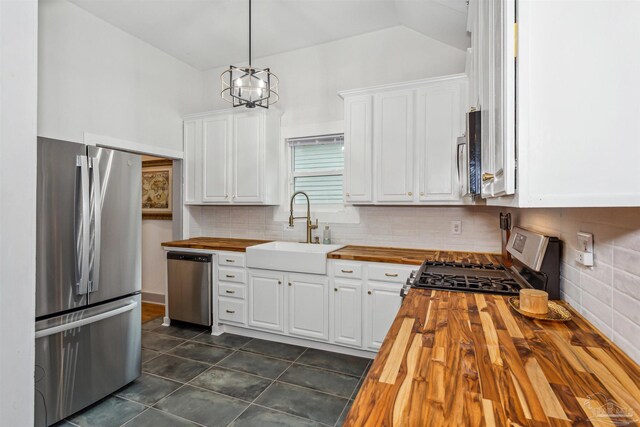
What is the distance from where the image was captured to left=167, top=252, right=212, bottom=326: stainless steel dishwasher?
3.38 meters

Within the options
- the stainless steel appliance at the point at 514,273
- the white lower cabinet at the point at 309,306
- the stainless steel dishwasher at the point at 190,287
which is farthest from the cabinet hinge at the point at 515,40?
the stainless steel dishwasher at the point at 190,287

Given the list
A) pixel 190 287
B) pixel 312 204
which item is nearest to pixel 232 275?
pixel 190 287

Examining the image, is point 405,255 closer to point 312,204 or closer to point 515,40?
point 312,204

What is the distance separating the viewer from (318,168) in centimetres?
366

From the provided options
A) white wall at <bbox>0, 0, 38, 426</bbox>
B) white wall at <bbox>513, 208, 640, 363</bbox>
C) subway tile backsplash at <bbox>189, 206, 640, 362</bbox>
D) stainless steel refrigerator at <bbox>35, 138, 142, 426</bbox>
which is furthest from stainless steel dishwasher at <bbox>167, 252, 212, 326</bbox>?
white wall at <bbox>513, 208, 640, 363</bbox>

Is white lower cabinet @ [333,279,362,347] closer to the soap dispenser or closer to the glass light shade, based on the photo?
the soap dispenser

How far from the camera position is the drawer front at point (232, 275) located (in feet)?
10.7

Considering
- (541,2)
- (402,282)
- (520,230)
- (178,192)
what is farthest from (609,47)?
(178,192)

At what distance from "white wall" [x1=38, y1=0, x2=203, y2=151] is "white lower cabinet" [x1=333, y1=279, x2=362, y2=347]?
259 cm

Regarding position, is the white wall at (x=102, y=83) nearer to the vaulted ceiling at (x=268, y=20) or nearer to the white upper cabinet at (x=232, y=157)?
the vaulted ceiling at (x=268, y=20)

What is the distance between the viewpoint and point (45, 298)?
188 cm

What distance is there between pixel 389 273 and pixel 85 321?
2.20 meters

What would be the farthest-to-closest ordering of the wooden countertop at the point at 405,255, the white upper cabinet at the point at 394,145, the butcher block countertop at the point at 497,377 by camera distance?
1. the white upper cabinet at the point at 394,145
2. the wooden countertop at the point at 405,255
3. the butcher block countertop at the point at 497,377

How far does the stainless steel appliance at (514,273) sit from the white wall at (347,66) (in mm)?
1956
